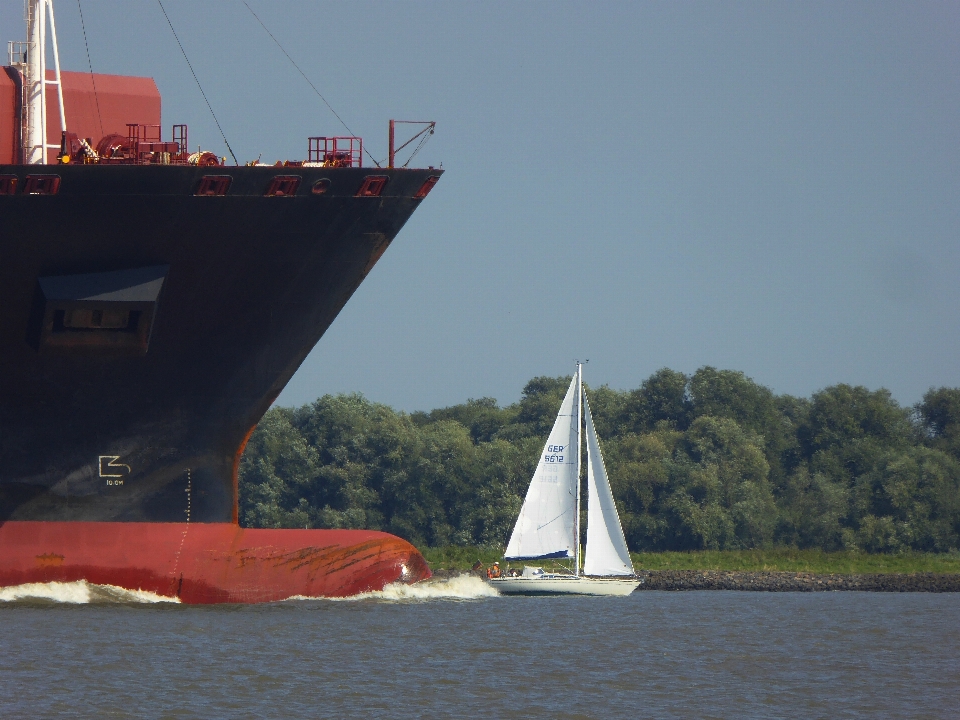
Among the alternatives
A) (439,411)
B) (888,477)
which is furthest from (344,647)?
(439,411)

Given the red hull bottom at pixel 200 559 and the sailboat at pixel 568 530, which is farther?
the sailboat at pixel 568 530

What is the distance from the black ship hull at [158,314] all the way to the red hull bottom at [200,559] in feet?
1.55

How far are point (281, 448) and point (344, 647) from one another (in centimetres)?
8142

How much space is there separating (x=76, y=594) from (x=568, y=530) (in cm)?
2918

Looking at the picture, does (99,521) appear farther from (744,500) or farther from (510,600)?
(744,500)

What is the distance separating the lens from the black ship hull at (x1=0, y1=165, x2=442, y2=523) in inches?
1394

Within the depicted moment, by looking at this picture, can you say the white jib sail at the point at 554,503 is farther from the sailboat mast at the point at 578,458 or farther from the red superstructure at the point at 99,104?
the red superstructure at the point at 99,104

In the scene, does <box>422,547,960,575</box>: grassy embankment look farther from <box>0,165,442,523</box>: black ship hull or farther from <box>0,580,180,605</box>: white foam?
<box>0,580,180,605</box>: white foam

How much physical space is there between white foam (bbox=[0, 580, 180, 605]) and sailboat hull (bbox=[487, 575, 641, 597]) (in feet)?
80.3

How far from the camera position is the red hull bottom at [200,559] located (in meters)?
36.8

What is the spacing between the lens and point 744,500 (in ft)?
322

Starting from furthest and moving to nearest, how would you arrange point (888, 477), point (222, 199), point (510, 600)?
point (888, 477)
point (510, 600)
point (222, 199)

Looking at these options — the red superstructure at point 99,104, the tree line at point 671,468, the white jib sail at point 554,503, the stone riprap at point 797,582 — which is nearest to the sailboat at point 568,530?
the white jib sail at point 554,503

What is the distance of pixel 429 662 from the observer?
3191 cm
